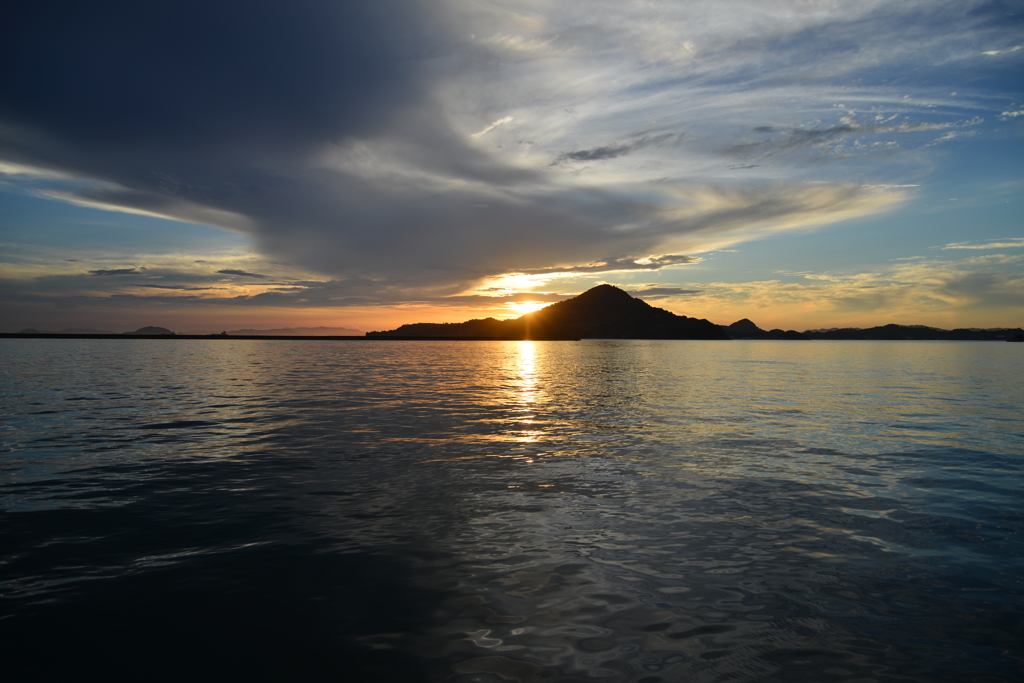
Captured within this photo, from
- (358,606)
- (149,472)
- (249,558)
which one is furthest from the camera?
(149,472)

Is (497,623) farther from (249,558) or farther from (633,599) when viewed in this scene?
(249,558)

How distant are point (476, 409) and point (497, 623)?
27695 millimetres

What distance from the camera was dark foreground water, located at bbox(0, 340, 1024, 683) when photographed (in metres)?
7.57

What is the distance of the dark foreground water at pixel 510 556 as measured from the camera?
24.8ft

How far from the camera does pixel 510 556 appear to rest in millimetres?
11039

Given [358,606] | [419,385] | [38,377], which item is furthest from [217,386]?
[358,606]

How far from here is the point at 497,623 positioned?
27.6ft

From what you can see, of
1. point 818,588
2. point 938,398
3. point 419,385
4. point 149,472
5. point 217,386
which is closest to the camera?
point 818,588

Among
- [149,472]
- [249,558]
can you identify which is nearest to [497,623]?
[249,558]

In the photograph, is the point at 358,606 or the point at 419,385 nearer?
the point at 358,606

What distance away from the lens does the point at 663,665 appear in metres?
7.28

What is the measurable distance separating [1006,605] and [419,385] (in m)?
49.1

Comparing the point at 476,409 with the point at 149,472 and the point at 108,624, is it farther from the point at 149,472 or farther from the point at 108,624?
the point at 108,624

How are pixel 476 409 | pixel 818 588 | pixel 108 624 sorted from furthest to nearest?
pixel 476 409 < pixel 818 588 < pixel 108 624
